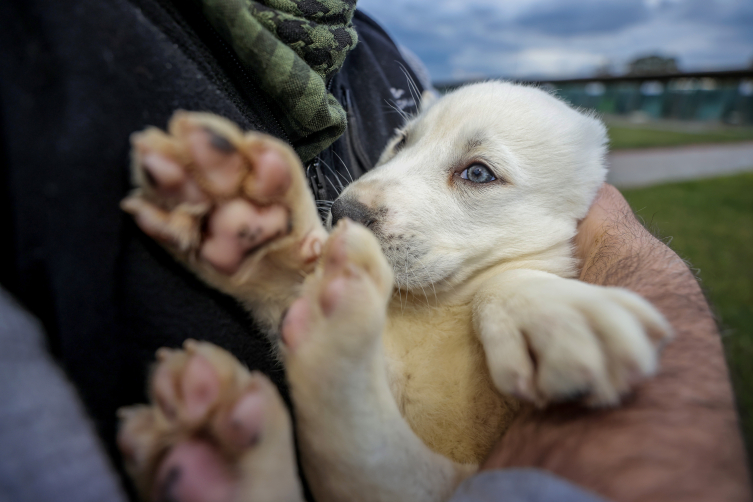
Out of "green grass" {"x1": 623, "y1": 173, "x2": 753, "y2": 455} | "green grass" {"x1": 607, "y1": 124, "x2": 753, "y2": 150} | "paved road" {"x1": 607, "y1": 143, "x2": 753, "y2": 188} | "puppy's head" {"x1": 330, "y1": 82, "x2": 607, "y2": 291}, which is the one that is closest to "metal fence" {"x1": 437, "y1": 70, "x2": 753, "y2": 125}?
"green grass" {"x1": 607, "y1": 124, "x2": 753, "y2": 150}

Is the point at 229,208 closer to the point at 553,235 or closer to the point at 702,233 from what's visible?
the point at 553,235

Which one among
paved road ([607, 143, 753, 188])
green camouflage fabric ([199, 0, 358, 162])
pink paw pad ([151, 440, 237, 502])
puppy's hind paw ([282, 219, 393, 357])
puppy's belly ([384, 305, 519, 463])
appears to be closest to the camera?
pink paw pad ([151, 440, 237, 502])

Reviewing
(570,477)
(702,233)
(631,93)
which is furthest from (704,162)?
(570,477)

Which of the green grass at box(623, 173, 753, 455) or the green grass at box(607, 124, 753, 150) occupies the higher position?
the green grass at box(623, 173, 753, 455)

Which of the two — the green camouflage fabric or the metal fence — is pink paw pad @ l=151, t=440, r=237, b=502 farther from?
the metal fence

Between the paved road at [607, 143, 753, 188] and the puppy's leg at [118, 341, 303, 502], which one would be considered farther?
the paved road at [607, 143, 753, 188]

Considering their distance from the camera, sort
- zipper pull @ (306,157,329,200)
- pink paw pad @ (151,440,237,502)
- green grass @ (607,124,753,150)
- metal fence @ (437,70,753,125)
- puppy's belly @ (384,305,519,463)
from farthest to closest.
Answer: metal fence @ (437,70,753,125) → green grass @ (607,124,753,150) → zipper pull @ (306,157,329,200) → puppy's belly @ (384,305,519,463) → pink paw pad @ (151,440,237,502)

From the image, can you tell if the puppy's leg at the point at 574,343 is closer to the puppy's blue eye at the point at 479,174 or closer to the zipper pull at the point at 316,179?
the puppy's blue eye at the point at 479,174
